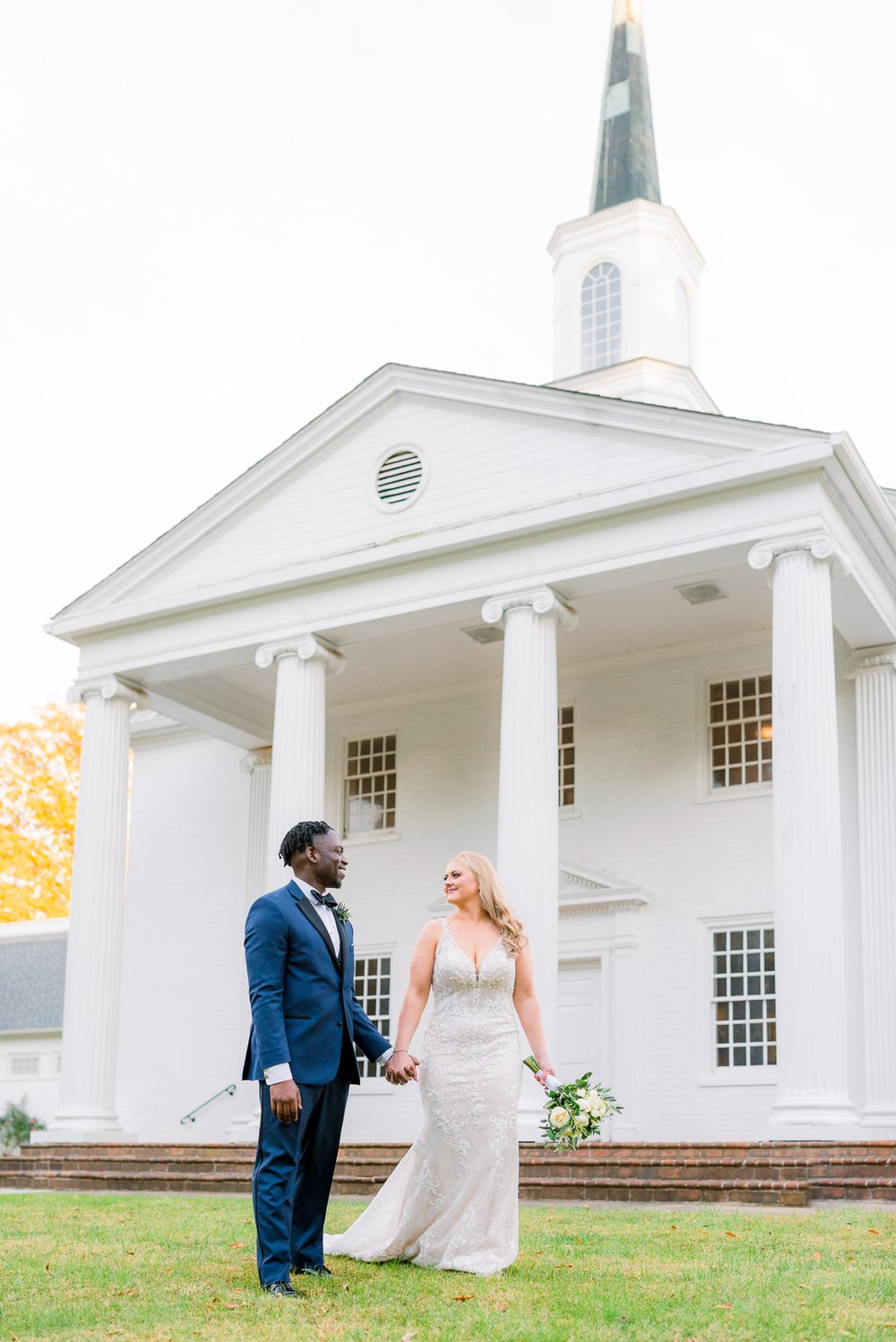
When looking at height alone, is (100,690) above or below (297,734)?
above

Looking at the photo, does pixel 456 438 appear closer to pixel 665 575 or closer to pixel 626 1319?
pixel 665 575

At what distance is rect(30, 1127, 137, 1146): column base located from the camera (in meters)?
19.1

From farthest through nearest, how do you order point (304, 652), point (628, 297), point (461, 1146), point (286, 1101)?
point (628, 297), point (304, 652), point (461, 1146), point (286, 1101)

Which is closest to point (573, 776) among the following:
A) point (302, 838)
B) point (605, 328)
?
point (605, 328)

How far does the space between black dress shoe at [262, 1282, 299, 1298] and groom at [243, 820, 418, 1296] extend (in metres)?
0.02

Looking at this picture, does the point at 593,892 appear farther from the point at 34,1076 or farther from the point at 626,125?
the point at 626,125

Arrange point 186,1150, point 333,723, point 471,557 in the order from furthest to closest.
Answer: point 333,723 → point 471,557 → point 186,1150

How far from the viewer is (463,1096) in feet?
23.5

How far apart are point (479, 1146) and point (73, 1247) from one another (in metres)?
2.76

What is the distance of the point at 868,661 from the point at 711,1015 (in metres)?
4.94

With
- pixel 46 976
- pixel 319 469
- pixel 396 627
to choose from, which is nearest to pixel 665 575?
pixel 396 627

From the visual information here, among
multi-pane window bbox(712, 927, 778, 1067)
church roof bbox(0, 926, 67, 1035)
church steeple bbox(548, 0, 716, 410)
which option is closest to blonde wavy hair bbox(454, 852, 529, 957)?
multi-pane window bbox(712, 927, 778, 1067)

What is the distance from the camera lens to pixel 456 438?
766 inches

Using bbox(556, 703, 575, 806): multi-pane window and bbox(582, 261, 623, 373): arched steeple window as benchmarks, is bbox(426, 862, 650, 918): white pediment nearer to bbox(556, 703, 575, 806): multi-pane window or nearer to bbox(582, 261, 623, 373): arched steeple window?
bbox(556, 703, 575, 806): multi-pane window
